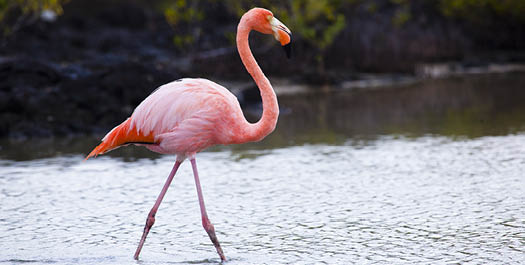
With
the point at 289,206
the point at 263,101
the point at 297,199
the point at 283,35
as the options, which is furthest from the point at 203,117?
the point at 297,199

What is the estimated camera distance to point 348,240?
5.33 m

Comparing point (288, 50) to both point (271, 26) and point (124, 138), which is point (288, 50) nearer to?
point (271, 26)

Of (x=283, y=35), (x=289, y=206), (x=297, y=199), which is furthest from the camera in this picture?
(x=297, y=199)

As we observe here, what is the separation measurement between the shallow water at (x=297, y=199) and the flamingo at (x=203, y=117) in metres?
0.70

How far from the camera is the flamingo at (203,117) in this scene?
498 centimetres

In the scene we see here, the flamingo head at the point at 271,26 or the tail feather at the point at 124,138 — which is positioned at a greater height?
the flamingo head at the point at 271,26

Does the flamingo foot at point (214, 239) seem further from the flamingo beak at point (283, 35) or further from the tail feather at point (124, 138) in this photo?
the flamingo beak at point (283, 35)

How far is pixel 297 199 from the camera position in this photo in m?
6.85

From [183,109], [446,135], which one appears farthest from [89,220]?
[446,135]

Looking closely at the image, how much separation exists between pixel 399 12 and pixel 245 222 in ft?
73.8

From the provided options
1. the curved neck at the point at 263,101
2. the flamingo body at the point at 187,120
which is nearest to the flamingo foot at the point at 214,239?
the flamingo body at the point at 187,120

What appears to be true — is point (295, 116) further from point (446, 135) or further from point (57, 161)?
point (57, 161)

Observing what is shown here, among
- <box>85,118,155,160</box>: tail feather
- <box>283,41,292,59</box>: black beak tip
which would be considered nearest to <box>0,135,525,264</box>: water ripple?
<box>85,118,155,160</box>: tail feather

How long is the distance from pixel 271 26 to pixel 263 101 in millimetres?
510
